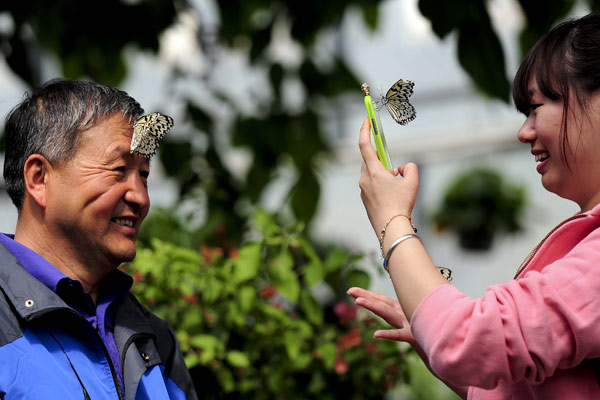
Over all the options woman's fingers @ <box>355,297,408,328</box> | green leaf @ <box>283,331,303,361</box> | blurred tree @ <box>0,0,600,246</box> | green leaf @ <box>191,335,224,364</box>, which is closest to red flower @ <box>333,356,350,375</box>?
green leaf @ <box>283,331,303,361</box>

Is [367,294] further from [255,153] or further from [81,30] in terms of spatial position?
[255,153]

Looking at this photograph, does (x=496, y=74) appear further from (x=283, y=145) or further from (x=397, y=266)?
(x=283, y=145)

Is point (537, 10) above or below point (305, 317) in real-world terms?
above

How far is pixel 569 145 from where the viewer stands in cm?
143

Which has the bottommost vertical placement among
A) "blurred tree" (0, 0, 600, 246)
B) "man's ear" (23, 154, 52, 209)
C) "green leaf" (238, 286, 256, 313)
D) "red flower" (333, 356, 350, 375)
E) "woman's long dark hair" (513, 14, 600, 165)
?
"red flower" (333, 356, 350, 375)

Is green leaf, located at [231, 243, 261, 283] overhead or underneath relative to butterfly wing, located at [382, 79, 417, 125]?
underneath

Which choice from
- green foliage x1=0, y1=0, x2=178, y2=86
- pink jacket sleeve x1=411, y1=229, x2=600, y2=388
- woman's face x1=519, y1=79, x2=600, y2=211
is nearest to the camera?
pink jacket sleeve x1=411, y1=229, x2=600, y2=388

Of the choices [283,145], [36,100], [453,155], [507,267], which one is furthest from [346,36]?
[36,100]

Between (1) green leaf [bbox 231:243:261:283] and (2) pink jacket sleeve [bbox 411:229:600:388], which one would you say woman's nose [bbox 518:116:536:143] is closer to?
(2) pink jacket sleeve [bbox 411:229:600:388]

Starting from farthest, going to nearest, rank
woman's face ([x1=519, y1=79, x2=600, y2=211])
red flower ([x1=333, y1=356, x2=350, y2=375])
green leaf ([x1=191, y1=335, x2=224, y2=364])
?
Answer: red flower ([x1=333, y1=356, x2=350, y2=375]) → green leaf ([x1=191, y1=335, x2=224, y2=364]) → woman's face ([x1=519, y1=79, x2=600, y2=211])

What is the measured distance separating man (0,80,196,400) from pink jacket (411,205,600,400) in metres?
0.64

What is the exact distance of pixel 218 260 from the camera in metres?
2.75

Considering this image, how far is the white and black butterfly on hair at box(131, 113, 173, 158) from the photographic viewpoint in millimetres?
1715

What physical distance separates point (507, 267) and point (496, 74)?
197 inches
